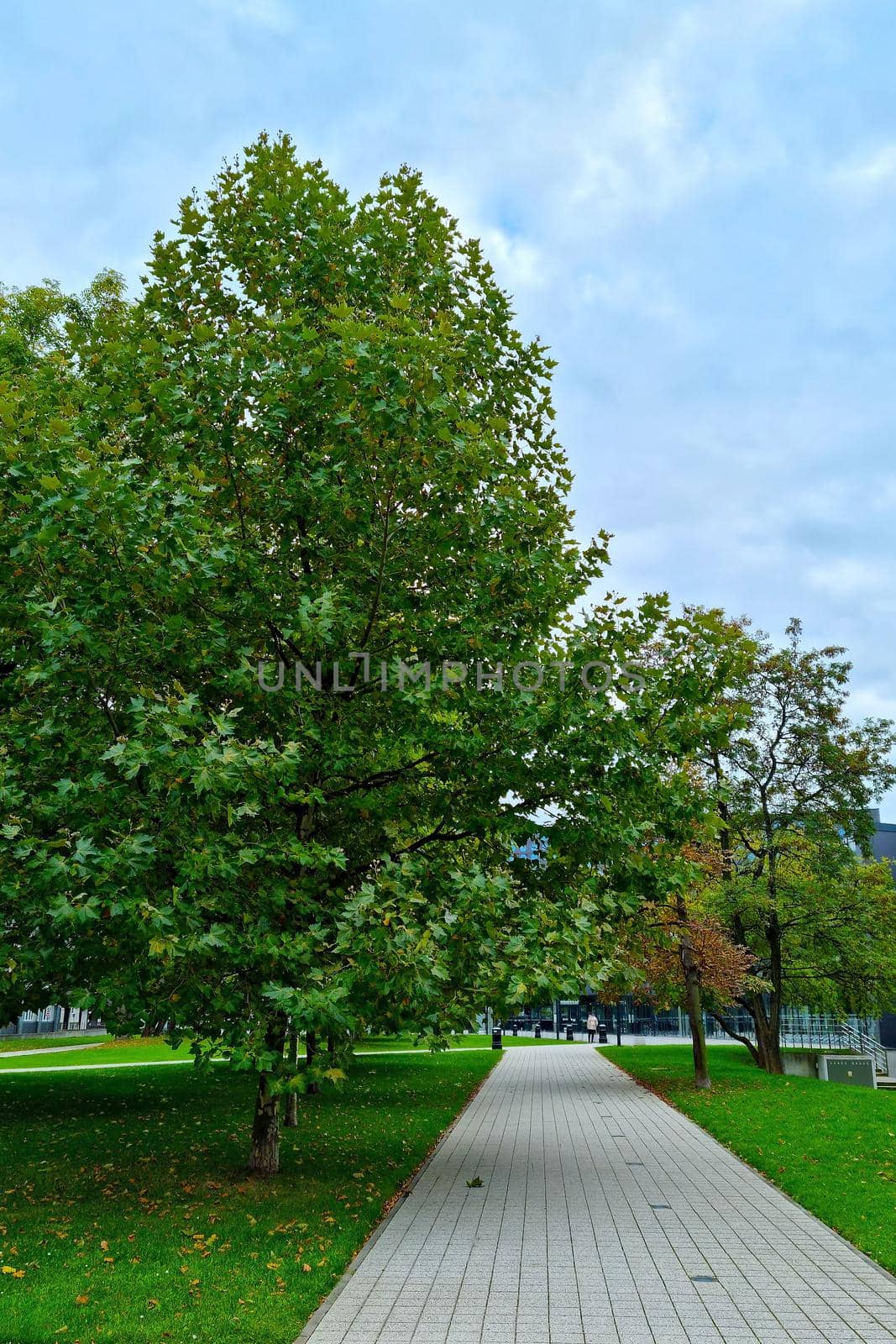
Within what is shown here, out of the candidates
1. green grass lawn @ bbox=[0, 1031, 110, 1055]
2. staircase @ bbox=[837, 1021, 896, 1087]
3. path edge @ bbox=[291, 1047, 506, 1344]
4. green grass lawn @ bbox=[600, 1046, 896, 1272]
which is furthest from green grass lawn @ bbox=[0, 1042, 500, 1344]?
green grass lawn @ bbox=[0, 1031, 110, 1055]

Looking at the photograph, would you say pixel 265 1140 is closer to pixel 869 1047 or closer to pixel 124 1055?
pixel 124 1055

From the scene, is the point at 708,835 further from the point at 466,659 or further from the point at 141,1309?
the point at 141,1309

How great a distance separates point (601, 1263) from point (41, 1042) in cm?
3983

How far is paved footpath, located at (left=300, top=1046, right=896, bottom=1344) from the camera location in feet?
19.7

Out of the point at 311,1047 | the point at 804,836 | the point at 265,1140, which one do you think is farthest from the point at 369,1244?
the point at 804,836

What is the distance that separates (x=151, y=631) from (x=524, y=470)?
4.48m

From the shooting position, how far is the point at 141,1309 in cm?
616

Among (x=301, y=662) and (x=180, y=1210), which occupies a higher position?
(x=301, y=662)

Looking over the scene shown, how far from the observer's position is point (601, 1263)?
7.35m

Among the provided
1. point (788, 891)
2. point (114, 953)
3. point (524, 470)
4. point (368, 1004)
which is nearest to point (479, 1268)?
point (368, 1004)

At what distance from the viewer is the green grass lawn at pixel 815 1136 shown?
898 centimetres

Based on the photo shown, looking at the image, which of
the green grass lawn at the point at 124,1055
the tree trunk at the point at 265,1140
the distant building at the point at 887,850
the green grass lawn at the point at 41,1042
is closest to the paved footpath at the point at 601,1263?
the tree trunk at the point at 265,1140

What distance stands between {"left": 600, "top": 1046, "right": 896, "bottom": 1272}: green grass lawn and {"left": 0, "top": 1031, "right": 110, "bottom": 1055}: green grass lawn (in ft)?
81.5

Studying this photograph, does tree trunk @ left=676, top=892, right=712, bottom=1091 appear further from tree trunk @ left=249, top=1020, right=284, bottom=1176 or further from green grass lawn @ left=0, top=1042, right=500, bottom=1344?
tree trunk @ left=249, top=1020, right=284, bottom=1176
